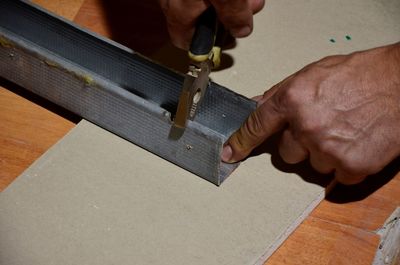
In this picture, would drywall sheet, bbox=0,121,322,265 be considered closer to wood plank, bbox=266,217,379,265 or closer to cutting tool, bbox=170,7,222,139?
wood plank, bbox=266,217,379,265

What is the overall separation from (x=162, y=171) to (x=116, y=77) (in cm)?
23

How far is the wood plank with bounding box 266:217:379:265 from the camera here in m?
1.22

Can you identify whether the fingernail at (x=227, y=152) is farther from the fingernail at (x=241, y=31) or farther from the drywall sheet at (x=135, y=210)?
the fingernail at (x=241, y=31)

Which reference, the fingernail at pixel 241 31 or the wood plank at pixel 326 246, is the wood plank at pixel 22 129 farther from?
the wood plank at pixel 326 246

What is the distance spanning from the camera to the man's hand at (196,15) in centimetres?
114

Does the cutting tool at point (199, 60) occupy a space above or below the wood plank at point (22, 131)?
above

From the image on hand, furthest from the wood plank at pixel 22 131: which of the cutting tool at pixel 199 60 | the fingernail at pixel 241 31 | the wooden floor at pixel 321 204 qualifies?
the fingernail at pixel 241 31

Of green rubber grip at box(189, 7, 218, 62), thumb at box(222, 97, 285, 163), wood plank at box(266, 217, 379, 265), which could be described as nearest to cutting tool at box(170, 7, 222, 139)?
green rubber grip at box(189, 7, 218, 62)

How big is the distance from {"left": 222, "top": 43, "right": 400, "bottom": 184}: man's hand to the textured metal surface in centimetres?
10

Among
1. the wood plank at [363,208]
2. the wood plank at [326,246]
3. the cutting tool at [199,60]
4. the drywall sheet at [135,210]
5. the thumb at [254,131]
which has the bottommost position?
the drywall sheet at [135,210]

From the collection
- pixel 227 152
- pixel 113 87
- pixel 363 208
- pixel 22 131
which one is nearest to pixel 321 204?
pixel 363 208

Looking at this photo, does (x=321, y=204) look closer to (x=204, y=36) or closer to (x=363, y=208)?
(x=363, y=208)

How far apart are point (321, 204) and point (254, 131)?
23 centimetres

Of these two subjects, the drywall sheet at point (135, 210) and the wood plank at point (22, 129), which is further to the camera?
the wood plank at point (22, 129)
